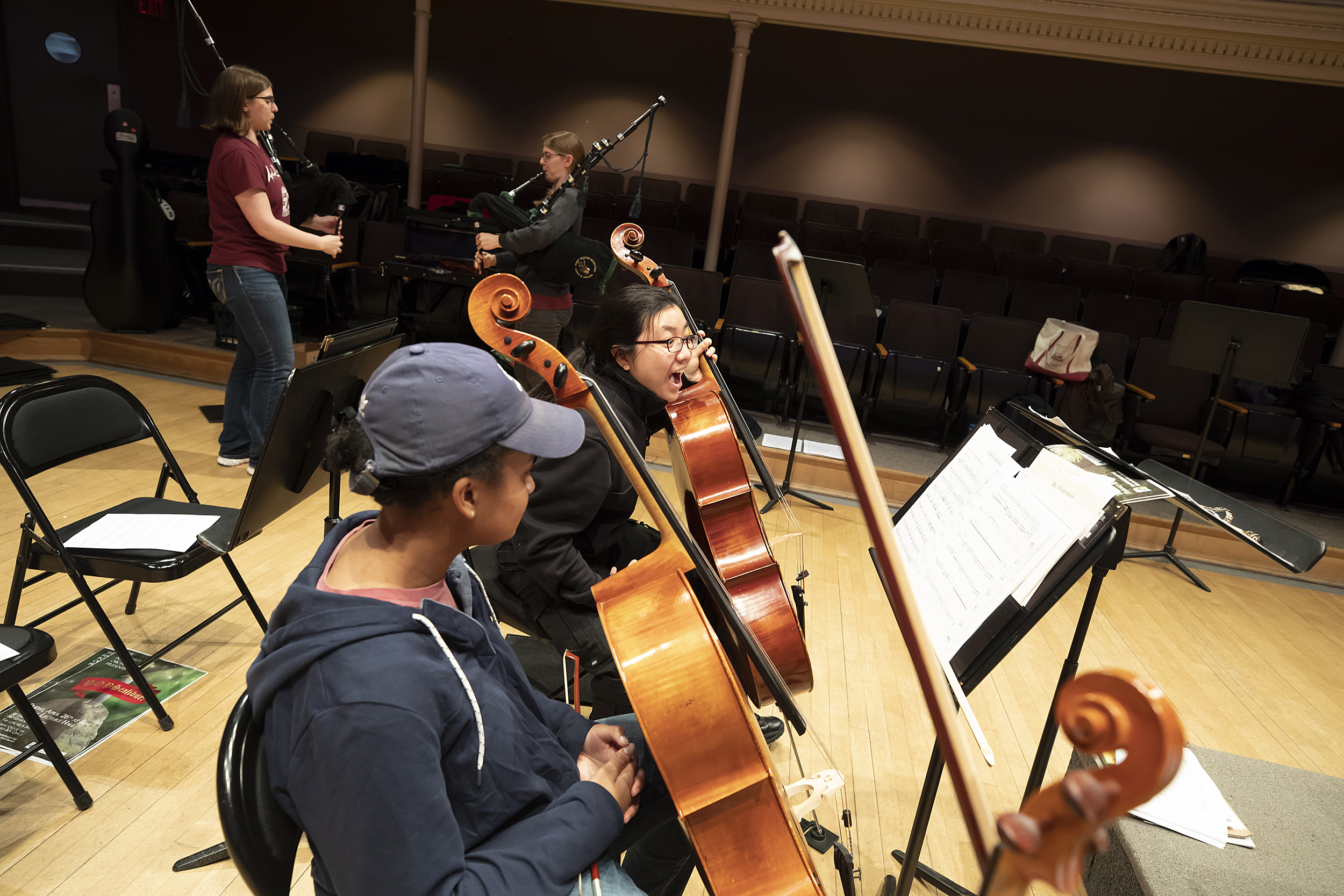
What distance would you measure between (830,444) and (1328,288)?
5581 millimetres

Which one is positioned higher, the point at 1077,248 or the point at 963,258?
the point at 1077,248

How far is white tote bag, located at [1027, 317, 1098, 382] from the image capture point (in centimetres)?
496

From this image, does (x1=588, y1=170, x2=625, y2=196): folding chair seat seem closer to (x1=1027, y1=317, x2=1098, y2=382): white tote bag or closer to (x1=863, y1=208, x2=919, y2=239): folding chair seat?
(x1=863, y1=208, x2=919, y2=239): folding chair seat

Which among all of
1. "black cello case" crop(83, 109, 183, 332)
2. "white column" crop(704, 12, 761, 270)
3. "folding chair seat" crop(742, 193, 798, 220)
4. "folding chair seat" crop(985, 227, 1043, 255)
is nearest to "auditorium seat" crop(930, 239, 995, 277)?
"folding chair seat" crop(985, 227, 1043, 255)

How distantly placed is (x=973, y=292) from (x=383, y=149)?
7167 mm

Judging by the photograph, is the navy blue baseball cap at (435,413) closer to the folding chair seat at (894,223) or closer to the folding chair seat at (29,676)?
the folding chair seat at (29,676)

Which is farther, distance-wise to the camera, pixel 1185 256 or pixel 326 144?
pixel 326 144

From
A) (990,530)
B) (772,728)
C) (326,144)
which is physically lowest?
(772,728)

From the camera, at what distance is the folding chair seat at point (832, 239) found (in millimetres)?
7203

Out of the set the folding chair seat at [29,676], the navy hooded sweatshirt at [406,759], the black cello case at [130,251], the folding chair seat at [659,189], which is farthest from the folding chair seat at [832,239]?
the navy hooded sweatshirt at [406,759]

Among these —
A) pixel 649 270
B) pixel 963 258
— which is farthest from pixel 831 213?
pixel 649 270

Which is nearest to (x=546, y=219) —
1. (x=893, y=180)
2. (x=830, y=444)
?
(x=830, y=444)

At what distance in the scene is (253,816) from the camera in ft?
3.15

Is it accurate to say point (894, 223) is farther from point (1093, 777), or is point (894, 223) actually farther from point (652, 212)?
point (1093, 777)
